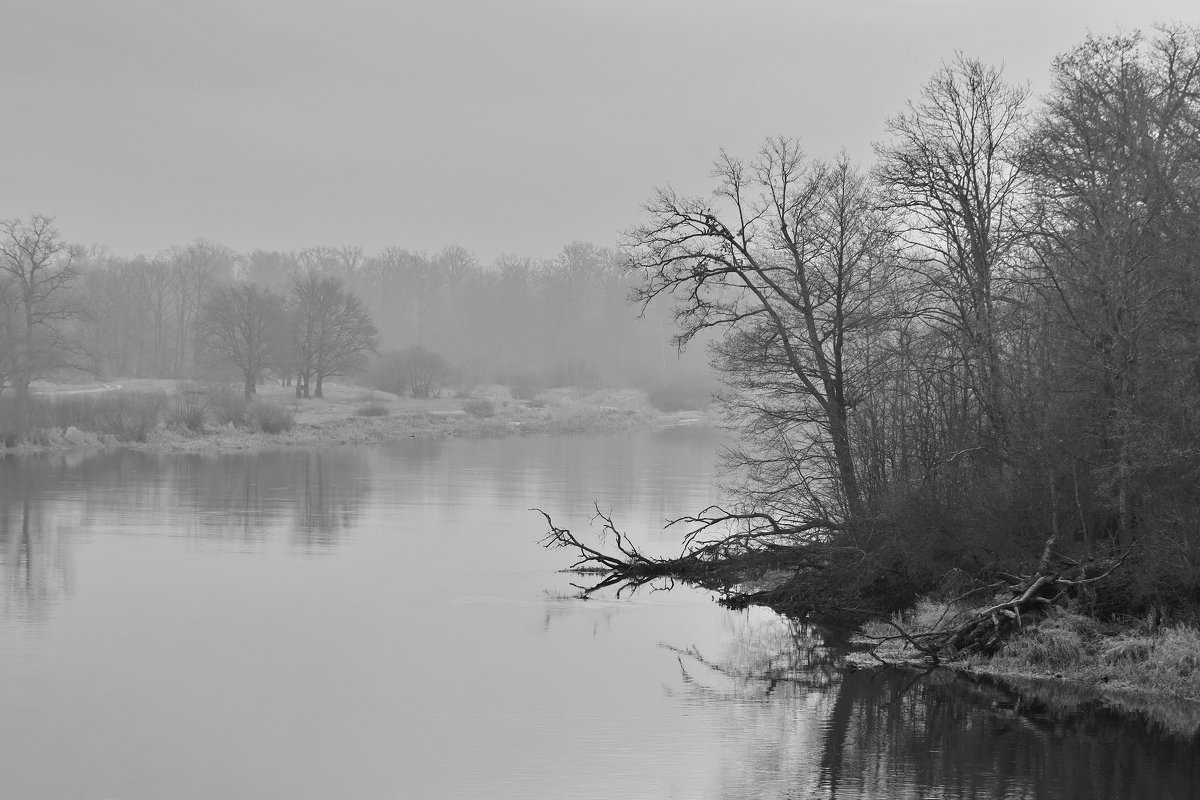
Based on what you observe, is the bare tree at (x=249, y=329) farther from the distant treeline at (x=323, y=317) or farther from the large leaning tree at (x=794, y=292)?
the large leaning tree at (x=794, y=292)

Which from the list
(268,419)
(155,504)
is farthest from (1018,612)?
(268,419)

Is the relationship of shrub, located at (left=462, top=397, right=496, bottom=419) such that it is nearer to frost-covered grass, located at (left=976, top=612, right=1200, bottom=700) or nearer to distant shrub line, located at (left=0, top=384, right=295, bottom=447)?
distant shrub line, located at (left=0, top=384, right=295, bottom=447)

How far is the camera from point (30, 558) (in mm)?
26359

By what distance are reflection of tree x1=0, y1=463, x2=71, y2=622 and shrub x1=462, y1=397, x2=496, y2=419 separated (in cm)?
4760

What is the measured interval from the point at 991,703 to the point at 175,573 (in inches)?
645

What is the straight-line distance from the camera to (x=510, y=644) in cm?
1984

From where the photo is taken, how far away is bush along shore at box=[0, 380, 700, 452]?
59.4 meters

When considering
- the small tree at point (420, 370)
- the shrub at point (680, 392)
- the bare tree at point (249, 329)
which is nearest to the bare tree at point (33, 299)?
the bare tree at point (249, 329)

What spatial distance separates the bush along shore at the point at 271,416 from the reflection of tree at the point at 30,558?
22215 mm

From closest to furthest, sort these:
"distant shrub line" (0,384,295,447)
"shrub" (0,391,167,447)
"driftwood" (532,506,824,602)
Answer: "driftwood" (532,506,824,602)
"shrub" (0,391,167,447)
"distant shrub line" (0,384,295,447)

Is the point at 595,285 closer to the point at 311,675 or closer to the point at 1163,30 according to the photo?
the point at 1163,30

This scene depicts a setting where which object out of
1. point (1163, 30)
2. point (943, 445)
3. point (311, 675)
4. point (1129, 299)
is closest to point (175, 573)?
point (311, 675)

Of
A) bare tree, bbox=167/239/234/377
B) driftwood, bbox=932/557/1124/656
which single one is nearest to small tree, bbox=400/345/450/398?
bare tree, bbox=167/239/234/377

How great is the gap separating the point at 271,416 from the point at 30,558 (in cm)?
4245
